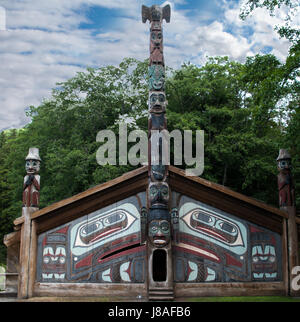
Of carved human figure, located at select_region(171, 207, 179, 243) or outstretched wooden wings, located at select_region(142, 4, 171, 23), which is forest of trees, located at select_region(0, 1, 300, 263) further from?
carved human figure, located at select_region(171, 207, 179, 243)

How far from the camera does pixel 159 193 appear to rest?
30.0ft

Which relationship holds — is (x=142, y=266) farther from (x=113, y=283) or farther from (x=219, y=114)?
(x=219, y=114)

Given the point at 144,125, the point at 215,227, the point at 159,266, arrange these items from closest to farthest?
the point at 215,227, the point at 159,266, the point at 144,125

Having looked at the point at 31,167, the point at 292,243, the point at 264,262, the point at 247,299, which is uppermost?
the point at 31,167

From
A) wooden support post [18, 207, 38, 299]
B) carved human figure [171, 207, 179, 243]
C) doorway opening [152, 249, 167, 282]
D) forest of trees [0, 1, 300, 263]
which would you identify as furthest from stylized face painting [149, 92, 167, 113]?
forest of trees [0, 1, 300, 263]

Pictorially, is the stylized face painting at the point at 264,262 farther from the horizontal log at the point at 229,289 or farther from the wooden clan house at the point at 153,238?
the horizontal log at the point at 229,289

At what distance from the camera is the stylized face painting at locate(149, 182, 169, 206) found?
29.9 ft

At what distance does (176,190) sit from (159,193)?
71 cm

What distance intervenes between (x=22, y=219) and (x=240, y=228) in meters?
5.68

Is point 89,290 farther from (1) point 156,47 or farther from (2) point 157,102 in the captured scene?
(1) point 156,47

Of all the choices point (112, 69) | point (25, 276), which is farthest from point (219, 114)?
point (25, 276)

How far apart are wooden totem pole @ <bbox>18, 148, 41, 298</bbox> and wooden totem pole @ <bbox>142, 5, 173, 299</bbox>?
2.98 m

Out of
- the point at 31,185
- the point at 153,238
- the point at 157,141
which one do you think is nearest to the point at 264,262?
the point at 153,238

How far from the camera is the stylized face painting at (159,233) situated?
880 cm
